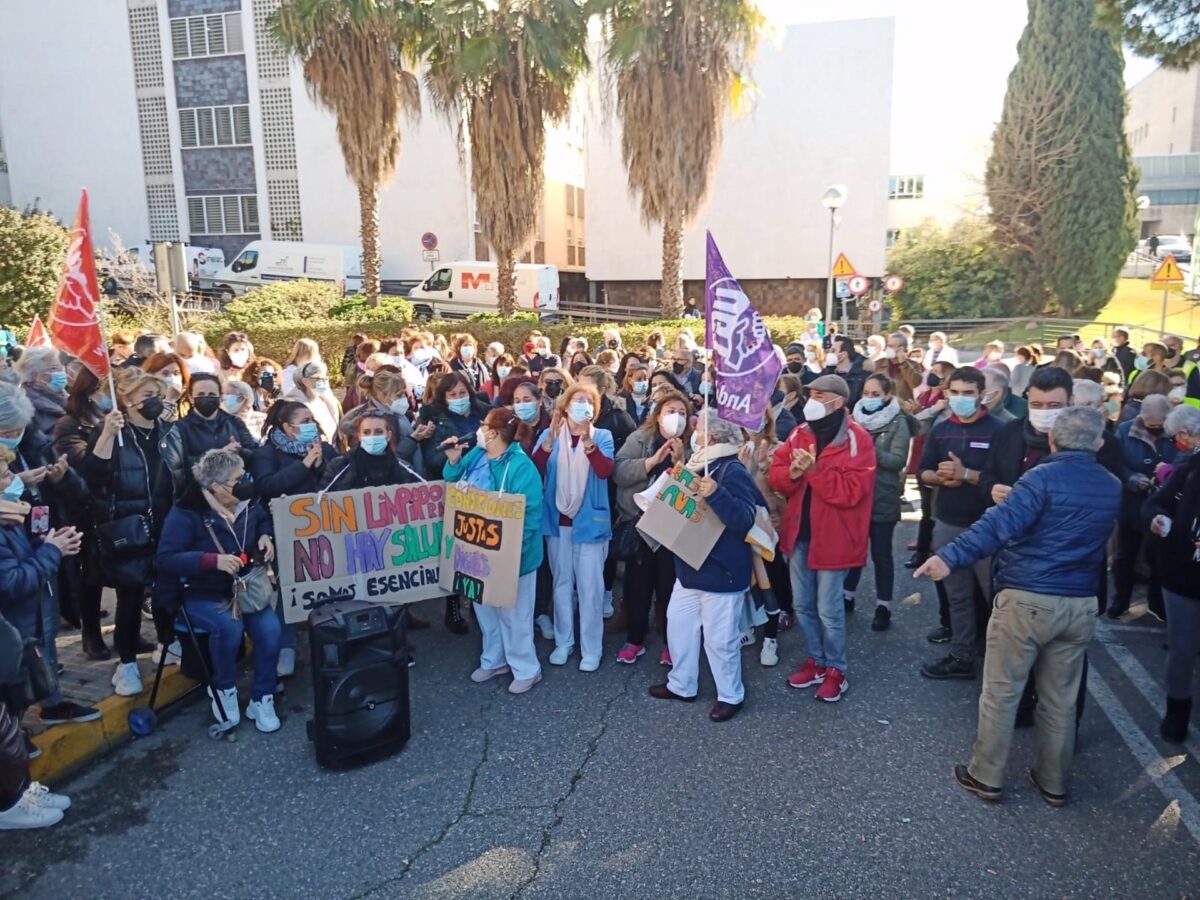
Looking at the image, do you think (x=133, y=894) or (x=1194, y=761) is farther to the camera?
(x=1194, y=761)

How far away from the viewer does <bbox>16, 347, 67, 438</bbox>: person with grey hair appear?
6004mm

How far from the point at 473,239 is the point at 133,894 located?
29.9 m

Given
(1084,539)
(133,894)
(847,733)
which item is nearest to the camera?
(133,894)

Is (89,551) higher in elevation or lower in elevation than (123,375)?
lower

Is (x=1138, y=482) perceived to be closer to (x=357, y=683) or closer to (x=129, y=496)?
(x=357, y=683)

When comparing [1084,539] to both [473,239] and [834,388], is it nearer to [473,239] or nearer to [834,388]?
[834,388]

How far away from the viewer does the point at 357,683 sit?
450cm

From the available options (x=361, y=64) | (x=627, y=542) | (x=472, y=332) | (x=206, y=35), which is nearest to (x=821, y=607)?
(x=627, y=542)

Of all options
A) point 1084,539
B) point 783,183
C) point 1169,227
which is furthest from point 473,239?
point 1169,227

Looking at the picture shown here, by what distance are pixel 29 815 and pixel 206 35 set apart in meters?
35.4

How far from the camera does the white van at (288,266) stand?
28.4 m

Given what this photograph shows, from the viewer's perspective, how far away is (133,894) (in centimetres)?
360

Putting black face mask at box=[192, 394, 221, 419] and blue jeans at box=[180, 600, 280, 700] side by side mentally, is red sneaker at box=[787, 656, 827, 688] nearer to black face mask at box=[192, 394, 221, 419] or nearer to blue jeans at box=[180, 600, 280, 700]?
blue jeans at box=[180, 600, 280, 700]

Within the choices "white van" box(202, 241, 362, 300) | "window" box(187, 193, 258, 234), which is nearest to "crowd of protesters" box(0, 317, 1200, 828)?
"white van" box(202, 241, 362, 300)
